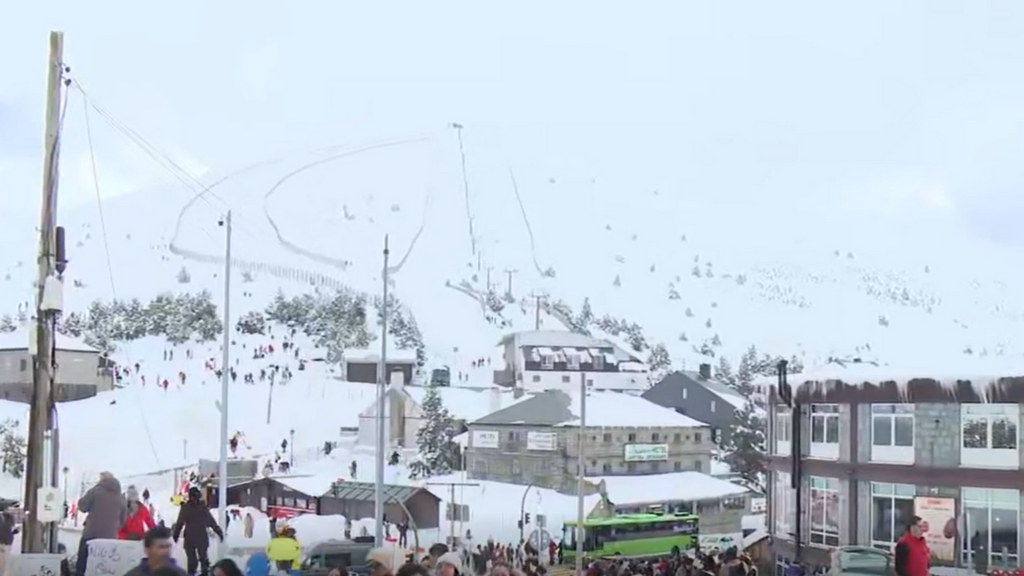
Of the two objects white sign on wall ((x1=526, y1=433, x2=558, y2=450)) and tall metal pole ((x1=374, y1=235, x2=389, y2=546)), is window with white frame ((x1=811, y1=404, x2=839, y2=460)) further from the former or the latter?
tall metal pole ((x1=374, y1=235, x2=389, y2=546))

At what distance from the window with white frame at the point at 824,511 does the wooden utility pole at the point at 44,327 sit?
36.0 feet

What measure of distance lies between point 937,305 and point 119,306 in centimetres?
Answer: 1501

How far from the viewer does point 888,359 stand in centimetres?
2164

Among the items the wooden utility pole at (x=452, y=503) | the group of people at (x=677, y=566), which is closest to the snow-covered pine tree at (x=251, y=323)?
the wooden utility pole at (x=452, y=503)

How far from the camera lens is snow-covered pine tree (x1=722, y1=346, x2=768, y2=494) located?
62.5 ft

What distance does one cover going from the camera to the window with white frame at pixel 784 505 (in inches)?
659

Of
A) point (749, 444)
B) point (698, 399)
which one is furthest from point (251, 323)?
point (749, 444)

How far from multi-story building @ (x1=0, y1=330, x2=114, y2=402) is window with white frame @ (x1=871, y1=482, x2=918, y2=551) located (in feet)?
A: 33.7

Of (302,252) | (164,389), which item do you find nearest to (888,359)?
(302,252)

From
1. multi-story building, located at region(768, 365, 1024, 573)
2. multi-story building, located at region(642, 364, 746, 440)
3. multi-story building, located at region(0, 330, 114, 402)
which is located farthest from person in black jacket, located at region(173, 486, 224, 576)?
multi-story building, located at region(642, 364, 746, 440)

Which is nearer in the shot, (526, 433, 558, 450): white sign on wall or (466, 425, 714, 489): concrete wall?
(466, 425, 714, 489): concrete wall

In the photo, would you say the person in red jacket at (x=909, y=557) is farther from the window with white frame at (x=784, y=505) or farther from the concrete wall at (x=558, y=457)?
the concrete wall at (x=558, y=457)

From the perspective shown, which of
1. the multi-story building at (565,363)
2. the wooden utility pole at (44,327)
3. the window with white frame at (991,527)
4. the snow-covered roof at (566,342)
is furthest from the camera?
the snow-covered roof at (566,342)

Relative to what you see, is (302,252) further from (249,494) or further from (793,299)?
(793,299)
